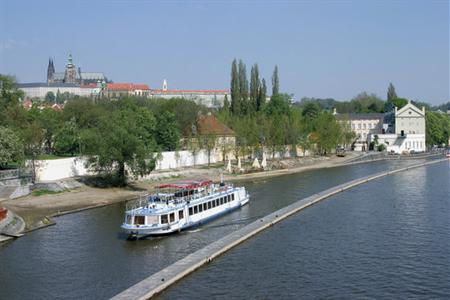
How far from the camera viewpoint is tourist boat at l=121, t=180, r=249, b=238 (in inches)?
1849

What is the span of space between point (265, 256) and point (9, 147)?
35.2 m

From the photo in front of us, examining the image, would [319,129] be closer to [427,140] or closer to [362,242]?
[427,140]

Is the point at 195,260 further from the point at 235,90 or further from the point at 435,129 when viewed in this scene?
the point at 435,129

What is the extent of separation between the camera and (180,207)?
50.5m

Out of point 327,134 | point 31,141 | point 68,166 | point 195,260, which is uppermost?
point 327,134

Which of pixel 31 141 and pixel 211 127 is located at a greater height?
pixel 211 127

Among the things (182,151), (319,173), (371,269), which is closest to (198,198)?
(371,269)

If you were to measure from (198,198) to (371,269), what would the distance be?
864 inches

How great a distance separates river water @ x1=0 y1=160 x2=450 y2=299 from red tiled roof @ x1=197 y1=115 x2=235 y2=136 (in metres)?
49.6

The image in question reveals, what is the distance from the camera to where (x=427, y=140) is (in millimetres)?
169000

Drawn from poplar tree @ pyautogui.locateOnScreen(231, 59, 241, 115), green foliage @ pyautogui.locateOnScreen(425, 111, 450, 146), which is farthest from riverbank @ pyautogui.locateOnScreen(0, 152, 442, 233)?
green foliage @ pyautogui.locateOnScreen(425, 111, 450, 146)

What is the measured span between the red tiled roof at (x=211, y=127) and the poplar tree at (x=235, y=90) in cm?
1664

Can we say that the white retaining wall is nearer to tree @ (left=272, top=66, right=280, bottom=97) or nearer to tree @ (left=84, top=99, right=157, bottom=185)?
tree @ (left=84, top=99, right=157, bottom=185)

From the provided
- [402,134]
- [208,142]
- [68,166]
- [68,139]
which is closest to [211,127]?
[208,142]
